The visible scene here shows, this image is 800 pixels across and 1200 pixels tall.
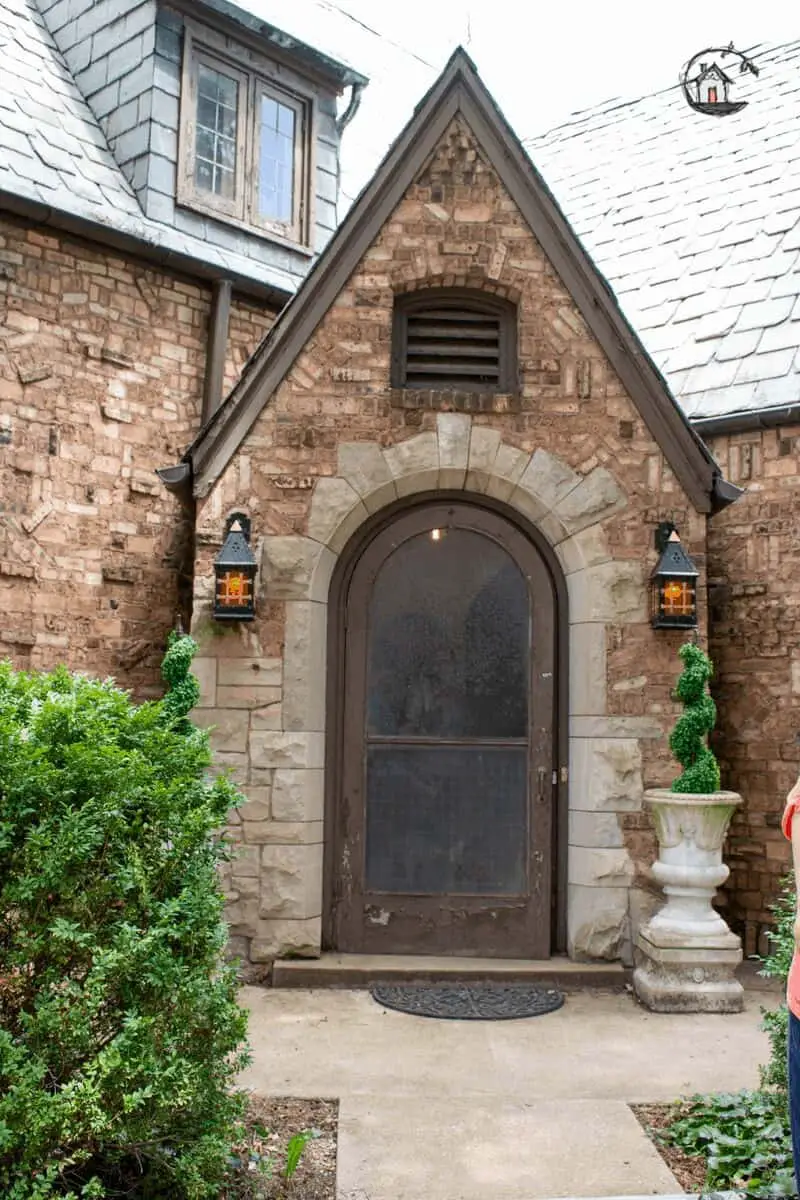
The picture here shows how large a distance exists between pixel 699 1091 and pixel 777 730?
11.0 ft

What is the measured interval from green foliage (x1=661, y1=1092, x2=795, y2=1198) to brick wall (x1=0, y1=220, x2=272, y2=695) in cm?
492

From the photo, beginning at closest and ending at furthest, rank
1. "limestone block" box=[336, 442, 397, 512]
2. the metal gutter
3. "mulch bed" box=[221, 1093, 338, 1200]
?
1. "mulch bed" box=[221, 1093, 338, 1200]
2. "limestone block" box=[336, 442, 397, 512]
3. the metal gutter

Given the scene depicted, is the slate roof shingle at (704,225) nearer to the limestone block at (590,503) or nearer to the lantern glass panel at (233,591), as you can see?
the limestone block at (590,503)

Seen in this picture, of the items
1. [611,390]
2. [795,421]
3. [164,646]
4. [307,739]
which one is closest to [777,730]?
[795,421]

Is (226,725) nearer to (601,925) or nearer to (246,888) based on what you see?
(246,888)

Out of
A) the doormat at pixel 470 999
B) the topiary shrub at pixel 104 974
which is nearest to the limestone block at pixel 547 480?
the doormat at pixel 470 999

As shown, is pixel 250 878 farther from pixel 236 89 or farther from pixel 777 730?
pixel 236 89

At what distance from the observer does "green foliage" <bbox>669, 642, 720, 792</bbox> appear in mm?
6051

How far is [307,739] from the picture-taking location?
20.7 ft

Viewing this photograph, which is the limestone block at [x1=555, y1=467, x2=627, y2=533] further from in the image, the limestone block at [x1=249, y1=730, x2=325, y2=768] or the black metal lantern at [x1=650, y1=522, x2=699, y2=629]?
the limestone block at [x1=249, y1=730, x2=325, y2=768]

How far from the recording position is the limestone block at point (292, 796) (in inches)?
247

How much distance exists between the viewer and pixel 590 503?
654cm

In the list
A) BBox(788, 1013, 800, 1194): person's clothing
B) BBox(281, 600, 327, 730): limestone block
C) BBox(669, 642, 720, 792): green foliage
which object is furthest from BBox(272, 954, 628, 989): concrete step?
BBox(788, 1013, 800, 1194): person's clothing

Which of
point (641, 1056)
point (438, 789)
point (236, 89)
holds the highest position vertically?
point (236, 89)
